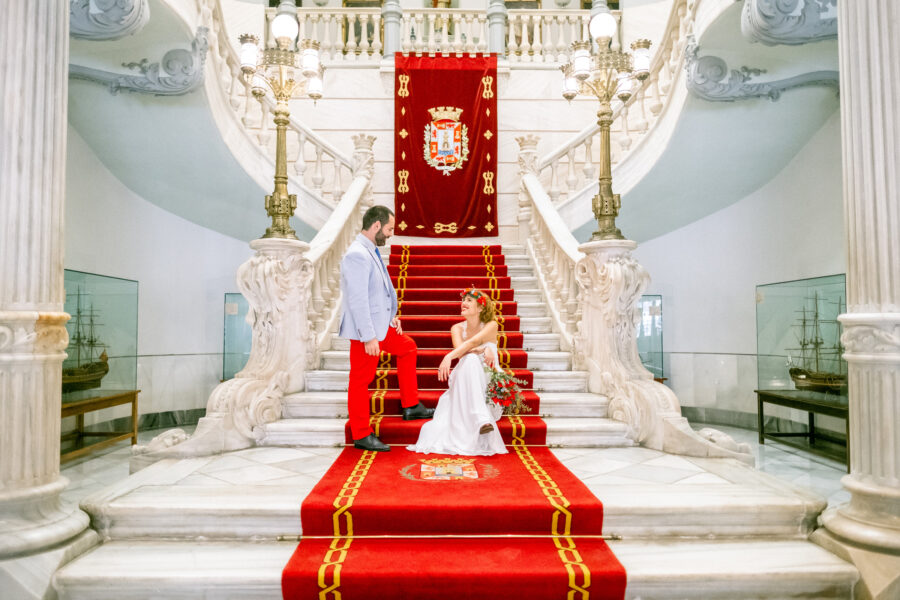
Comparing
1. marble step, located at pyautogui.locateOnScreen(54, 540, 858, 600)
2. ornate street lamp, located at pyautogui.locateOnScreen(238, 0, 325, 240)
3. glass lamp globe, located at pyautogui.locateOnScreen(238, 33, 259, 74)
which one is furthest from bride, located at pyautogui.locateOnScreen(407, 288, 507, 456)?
glass lamp globe, located at pyautogui.locateOnScreen(238, 33, 259, 74)

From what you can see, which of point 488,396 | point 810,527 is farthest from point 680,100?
point 810,527

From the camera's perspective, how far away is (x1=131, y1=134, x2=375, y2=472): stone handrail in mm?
3879

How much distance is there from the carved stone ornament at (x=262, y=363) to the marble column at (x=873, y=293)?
333 centimetres

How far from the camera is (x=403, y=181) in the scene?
9.33 metres

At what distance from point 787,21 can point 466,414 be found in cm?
388

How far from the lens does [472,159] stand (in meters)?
9.31

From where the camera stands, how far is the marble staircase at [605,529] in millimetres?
2498

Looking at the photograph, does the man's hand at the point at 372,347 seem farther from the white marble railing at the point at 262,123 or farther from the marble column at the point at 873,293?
the white marble railing at the point at 262,123

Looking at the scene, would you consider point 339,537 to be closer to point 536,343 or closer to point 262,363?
point 262,363

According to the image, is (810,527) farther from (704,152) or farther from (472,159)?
(472,159)

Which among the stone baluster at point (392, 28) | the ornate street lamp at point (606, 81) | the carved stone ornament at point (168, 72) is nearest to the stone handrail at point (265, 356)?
the carved stone ornament at point (168, 72)

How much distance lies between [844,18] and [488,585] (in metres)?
2.91

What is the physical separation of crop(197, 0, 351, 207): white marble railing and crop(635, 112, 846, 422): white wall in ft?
14.9

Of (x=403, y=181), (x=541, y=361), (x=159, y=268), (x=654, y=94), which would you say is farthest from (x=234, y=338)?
(x=654, y=94)
